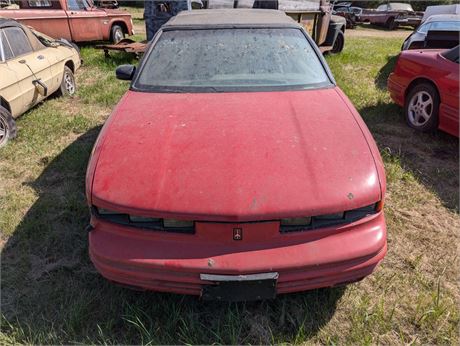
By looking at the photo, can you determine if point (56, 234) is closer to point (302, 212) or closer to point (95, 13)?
point (302, 212)

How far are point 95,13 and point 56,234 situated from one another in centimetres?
867

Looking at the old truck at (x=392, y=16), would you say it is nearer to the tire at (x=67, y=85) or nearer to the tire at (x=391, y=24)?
the tire at (x=391, y=24)

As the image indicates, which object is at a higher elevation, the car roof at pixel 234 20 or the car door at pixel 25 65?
the car roof at pixel 234 20

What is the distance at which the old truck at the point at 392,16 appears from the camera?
2048 centimetres

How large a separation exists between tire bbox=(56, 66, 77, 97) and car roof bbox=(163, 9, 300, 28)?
3.21 m

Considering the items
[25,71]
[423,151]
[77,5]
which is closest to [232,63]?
[423,151]

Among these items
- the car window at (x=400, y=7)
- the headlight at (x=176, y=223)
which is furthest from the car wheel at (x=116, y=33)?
the car window at (x=400, y=7)

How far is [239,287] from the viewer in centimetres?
183

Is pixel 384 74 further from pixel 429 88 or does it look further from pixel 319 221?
pixel 319 221

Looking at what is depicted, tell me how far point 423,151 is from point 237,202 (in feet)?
10.7

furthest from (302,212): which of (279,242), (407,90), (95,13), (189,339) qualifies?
(95,13)

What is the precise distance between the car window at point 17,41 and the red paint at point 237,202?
3808 mm

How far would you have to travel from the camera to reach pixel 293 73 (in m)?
2.81

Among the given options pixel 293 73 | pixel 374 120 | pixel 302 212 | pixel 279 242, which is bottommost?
pixel 374 120
